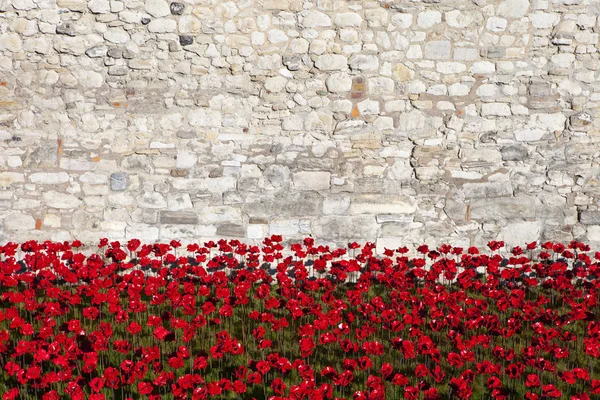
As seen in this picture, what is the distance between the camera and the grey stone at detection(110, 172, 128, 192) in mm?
6008

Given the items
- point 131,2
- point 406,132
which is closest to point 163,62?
point 131,2

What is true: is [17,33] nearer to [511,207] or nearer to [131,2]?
[131,2]

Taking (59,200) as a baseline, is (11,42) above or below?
above

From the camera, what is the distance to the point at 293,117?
600 centimetres

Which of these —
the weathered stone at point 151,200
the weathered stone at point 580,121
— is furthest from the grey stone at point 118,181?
the weathered stone at point 580,121

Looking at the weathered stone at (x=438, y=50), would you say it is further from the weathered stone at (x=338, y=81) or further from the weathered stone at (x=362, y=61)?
the weathered stone at (x=338, y=81)

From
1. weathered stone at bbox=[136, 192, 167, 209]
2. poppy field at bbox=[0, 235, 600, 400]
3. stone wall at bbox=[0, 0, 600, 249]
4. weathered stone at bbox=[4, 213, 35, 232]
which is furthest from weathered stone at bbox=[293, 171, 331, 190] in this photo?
weathered stone at bbox=[4, 213, 35, 232]

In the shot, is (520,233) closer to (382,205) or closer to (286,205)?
(382,205)

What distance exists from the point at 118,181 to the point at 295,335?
244cm

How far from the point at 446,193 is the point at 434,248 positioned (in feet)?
1.84

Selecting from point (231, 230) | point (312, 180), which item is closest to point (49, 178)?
point (231, 230)

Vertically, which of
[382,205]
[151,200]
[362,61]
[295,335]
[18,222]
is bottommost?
[295,335]

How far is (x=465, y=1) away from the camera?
590 centimetres

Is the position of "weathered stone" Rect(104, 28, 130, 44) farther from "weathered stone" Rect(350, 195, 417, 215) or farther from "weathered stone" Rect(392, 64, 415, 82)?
"weathered stone" Rect(350, 195, 417, 215)
